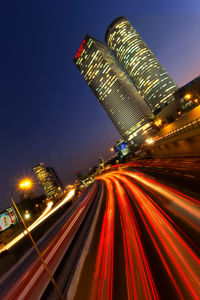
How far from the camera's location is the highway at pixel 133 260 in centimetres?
548

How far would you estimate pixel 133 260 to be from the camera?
7.18m

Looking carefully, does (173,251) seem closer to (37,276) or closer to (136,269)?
(136,269)

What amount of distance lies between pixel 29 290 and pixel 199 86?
371ft

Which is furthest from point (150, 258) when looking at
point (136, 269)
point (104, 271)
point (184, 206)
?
point (184, 206)

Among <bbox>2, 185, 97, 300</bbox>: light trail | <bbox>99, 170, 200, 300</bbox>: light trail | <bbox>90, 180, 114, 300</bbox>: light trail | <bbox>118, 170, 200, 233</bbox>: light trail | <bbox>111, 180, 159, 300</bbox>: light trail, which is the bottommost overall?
<bbox>118, 170, 200, 233</bbox>: light trail

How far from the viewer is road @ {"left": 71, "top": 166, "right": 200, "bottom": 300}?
17.4ft

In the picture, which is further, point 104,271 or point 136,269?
point 104,271

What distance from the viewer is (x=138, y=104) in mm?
197375

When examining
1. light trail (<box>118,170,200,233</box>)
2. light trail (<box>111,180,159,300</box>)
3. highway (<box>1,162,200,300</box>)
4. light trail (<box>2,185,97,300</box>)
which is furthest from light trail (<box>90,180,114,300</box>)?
light trail (<box>118,170,200,233</box>)

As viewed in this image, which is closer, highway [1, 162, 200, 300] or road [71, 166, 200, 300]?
road [71, 166, 200, 300]

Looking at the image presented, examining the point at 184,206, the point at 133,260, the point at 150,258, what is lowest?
the point at 184,206

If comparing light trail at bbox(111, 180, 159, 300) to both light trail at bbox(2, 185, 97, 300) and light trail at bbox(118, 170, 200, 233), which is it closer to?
light trail at bbox(118, 170, 200, 233)

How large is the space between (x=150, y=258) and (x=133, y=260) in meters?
0.93

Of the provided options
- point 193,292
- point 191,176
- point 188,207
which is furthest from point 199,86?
point 193,292
